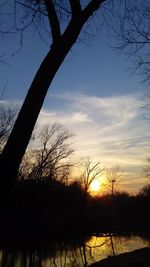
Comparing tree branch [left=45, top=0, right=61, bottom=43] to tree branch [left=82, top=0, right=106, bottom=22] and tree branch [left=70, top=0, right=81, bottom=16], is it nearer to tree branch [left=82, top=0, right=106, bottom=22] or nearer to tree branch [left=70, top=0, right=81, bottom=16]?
tree branch [left=70, top=0, right=81, bottom=16]

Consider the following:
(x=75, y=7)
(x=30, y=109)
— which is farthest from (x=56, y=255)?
(x=30, y=109)

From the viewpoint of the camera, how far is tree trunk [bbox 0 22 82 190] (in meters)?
3.37

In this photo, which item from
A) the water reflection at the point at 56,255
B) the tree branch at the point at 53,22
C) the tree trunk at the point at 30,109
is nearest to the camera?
the tree trunk at the point at 30,109

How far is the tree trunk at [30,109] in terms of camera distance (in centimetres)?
337

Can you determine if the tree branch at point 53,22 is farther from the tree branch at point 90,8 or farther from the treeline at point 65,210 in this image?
the treeline at point 65,210

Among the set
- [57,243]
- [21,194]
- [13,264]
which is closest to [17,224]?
[21,194]

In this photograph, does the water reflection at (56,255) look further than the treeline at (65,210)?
No

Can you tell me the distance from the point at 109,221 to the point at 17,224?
1871 centimetres

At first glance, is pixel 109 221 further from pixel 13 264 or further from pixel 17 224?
pixel 13 264

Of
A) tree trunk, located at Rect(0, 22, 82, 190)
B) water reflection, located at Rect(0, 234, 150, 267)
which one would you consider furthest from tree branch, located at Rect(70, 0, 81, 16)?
water reflection, located at Rect(0, 234, 150, 267)

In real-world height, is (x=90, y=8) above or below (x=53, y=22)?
above

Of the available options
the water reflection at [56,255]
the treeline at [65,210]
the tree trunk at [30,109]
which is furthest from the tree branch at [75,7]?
the treeline at [65,210]

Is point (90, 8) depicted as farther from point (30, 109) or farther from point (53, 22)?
point (30, 109)

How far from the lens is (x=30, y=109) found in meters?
3.70
